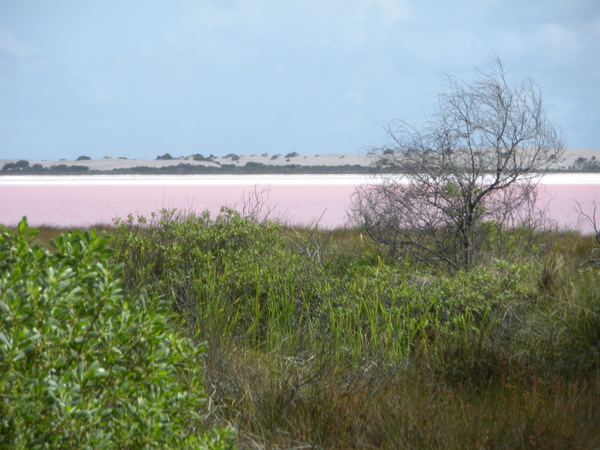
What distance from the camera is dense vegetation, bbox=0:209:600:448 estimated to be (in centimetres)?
283

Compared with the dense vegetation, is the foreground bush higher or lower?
higher

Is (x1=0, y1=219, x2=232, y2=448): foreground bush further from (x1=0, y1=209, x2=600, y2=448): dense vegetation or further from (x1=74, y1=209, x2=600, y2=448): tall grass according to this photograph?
(x1=74, y1=209, x2=600, y2=448): tall grass

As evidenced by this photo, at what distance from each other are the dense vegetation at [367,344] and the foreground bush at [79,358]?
0.13 ft

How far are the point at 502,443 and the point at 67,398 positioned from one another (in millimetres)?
2036

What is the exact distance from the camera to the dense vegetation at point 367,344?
2832mm

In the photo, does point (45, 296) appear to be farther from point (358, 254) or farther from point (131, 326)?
point (358, 254)

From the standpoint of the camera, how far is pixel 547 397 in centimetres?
330

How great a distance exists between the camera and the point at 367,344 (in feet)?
14.6

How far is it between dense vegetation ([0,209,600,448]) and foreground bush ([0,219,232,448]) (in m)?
0.04

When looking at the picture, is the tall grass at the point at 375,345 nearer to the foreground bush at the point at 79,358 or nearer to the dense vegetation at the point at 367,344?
the dense vegetation at the point at 367,344

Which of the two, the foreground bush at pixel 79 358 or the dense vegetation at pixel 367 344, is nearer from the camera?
the foreground bush at pixel 79 358

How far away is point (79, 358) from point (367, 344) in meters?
2.97

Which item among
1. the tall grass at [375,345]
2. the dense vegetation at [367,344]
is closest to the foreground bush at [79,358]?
the dense vegetation at [367,344]

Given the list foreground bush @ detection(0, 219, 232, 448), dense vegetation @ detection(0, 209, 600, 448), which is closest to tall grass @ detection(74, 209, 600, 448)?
dense vegetation @ detection(0, 209, 600, 448)
